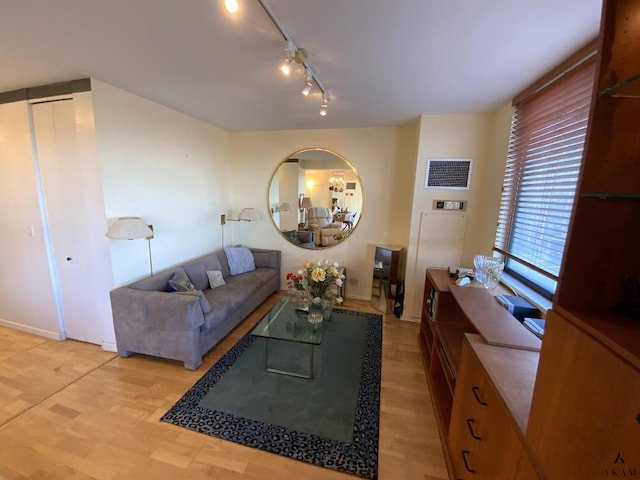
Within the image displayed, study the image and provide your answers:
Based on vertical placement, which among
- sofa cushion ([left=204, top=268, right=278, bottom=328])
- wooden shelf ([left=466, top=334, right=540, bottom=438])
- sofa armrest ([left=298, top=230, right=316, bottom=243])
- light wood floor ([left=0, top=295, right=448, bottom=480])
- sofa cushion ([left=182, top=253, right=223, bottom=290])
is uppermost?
sofa armrest ([left=298, top=230, right=316, bottom=243])

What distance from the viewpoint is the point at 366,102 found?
2.63 m

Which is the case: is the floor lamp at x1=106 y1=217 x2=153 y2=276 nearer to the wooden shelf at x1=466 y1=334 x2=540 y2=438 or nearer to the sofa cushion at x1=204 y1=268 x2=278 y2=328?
the sofa cushion at x1=204 y1=268 x2=278 y2=328

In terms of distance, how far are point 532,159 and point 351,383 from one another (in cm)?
238

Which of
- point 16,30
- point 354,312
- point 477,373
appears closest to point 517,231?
point 477,373

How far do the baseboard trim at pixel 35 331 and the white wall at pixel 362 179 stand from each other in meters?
2.40

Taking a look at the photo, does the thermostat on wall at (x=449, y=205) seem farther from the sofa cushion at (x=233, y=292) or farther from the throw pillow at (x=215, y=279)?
the throw pillow at (x=215, y=279)

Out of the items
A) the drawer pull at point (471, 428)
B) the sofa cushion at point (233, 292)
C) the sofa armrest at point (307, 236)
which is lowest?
the sofa cushion at point (233, 292)

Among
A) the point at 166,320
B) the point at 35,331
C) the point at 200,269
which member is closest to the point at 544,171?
the point at 166,320

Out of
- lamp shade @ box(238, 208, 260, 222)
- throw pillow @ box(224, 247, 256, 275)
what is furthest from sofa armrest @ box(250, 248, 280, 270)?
lamp shade @ box(238, 208, 260, 222)

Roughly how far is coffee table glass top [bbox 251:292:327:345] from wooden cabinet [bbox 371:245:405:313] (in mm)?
1340

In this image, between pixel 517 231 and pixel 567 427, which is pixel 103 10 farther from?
pixel 517 231

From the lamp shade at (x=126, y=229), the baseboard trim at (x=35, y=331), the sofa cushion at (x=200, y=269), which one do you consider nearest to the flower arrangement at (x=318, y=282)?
the sofa cushion at (x=200, y=269)

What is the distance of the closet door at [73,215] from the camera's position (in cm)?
229

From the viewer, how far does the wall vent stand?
116 inches
